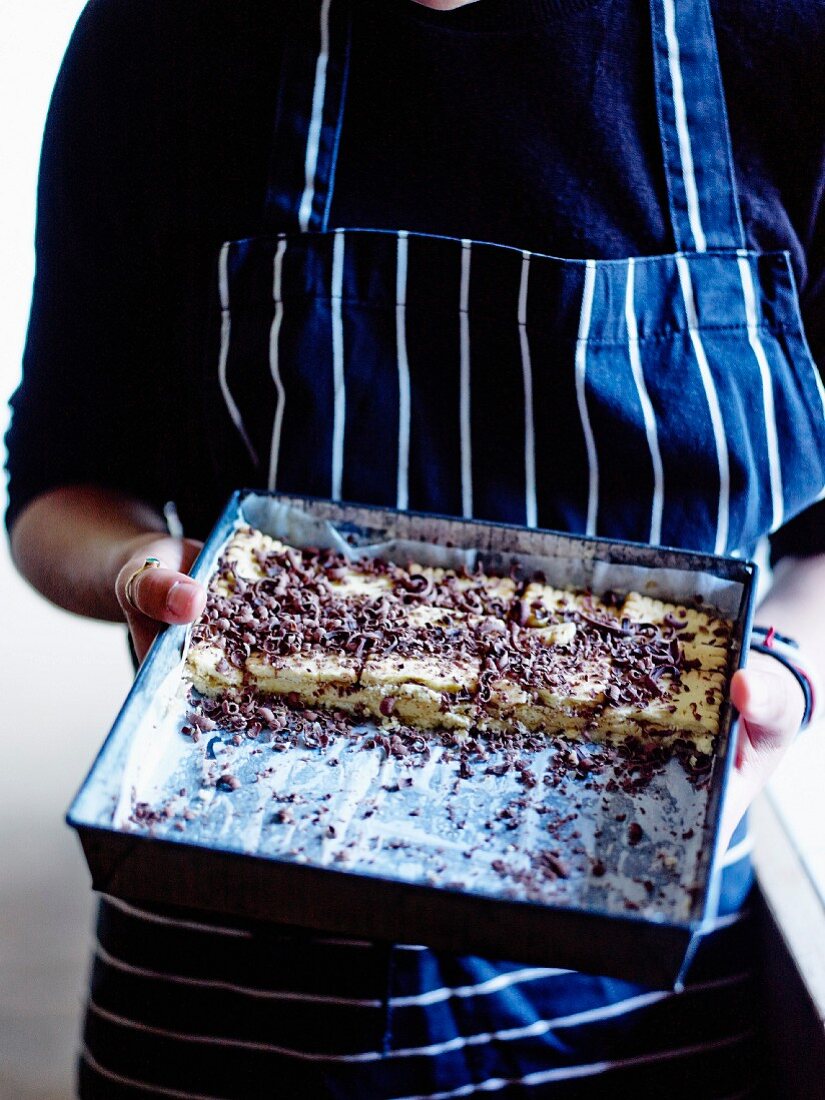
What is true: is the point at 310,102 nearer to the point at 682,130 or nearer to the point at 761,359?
the point at 682,130

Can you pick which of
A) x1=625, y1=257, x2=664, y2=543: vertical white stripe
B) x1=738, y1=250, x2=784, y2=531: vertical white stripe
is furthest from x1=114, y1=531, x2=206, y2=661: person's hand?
x1=738, y1=250, x2=784, y2=531: vertical white stripe

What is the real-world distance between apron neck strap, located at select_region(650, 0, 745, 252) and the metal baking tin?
40 cm

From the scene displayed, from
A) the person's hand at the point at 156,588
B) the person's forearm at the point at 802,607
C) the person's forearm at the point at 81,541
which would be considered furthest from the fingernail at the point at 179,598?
the person's forearm at the point at 802,607

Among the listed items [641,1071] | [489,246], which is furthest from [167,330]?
[641,1071]

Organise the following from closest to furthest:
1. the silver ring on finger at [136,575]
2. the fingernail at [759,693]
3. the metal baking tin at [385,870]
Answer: the metal baking tin at [385,870] < the fingernail at [759,693] < the silver ring on finger at [136,575]

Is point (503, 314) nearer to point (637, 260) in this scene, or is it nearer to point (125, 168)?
point (637, 260)

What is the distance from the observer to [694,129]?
1.02 meters

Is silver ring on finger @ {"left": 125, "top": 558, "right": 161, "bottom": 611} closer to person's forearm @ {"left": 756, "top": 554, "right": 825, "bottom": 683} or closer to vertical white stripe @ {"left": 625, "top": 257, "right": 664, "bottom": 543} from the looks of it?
vertical white stripe @ {"left": 625, "top": 257, "right": 664, "bottom": 543}

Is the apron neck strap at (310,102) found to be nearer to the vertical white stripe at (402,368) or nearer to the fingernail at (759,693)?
the vertical white stripe at (402,368)

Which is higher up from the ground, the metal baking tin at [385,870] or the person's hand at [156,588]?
the person's hand at [156,588]

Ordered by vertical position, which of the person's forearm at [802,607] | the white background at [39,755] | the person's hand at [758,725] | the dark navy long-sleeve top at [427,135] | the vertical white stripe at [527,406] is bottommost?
the white background at [39,755]

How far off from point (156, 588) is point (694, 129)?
27.3 inches

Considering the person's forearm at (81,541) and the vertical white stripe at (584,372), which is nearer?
the vertical white stripe at (584,372)

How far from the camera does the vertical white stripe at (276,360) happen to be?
1077 millimetres
